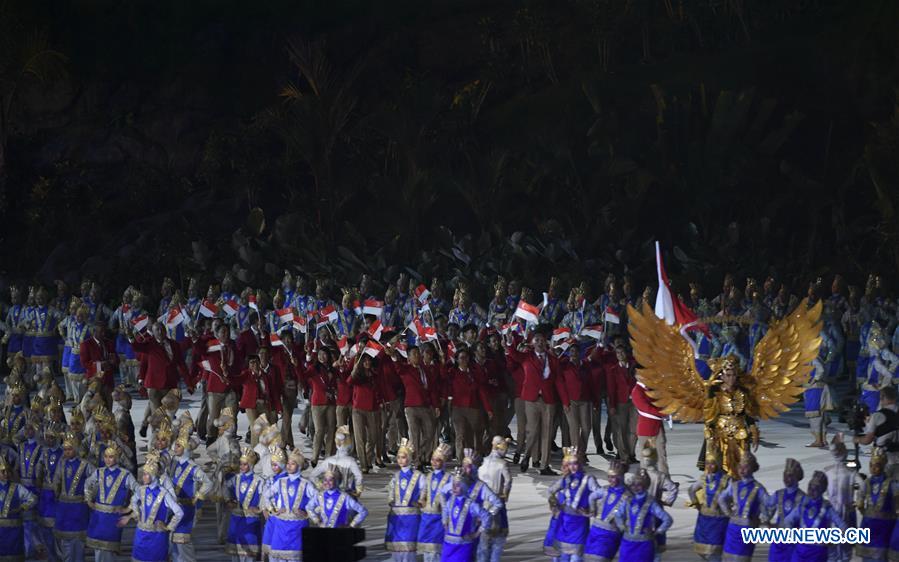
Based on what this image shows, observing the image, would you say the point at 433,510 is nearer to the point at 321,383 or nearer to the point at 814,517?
the point at 814,517

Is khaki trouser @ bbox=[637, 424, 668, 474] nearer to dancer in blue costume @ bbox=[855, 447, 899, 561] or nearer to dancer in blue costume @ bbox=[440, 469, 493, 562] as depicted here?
dancer in blue costume @ bbox=[855, 447, 899, 561]

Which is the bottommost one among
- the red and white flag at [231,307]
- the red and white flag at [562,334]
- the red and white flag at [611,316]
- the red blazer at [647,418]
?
the red blazer at [647,418]

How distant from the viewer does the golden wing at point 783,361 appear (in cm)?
1709

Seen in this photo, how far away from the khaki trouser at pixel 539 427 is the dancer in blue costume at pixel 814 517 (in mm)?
7513

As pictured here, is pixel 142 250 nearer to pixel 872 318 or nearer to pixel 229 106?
pixel 229 106

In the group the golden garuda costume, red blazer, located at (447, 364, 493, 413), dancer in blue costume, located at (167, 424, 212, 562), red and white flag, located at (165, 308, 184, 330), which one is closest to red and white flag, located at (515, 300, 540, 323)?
red blazer, located at (447, 364, 493, 413)

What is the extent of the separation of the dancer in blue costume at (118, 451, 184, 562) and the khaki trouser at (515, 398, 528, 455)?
752 cm

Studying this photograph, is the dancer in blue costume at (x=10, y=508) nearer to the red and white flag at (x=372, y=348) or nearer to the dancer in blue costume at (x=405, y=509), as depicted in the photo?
the dancer in blue costume at (x=405, y=509)

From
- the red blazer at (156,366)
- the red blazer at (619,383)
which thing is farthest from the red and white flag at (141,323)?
the red blazer at (619,383)

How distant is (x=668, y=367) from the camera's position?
1773cm

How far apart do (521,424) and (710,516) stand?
730cm

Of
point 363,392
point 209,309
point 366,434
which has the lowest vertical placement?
point 366,434

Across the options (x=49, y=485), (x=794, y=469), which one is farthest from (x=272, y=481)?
(x=794, y=469)

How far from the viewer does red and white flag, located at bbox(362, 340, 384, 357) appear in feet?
71.9
